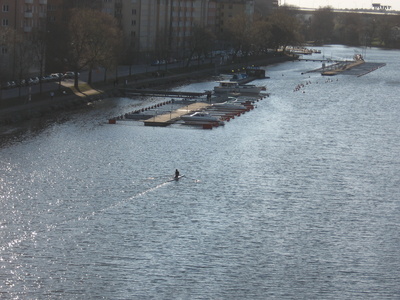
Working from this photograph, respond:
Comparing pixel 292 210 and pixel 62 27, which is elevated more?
pixel 62 27

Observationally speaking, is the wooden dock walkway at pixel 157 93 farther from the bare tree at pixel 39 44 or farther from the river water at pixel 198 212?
the river water at pixel 198 212

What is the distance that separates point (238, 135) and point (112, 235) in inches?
351

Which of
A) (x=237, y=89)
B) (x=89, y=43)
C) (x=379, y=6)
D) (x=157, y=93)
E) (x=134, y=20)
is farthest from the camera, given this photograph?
(x=379, y=6)

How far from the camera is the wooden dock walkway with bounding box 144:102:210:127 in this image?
21.4 meters

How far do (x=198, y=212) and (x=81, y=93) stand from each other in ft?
44.5

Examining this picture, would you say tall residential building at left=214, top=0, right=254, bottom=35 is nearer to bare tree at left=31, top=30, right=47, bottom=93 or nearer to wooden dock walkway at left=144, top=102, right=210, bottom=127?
bare tree at left=31, top=30, right=47, bottom=93

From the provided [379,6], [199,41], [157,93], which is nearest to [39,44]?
[157,93]

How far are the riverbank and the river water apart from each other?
2.94 ft

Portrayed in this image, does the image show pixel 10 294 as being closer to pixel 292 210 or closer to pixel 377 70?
pixel 292 210

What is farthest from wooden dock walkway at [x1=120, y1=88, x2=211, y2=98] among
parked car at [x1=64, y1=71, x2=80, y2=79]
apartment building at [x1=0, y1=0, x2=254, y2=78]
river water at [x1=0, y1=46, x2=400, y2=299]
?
A: river water at [x1=0, y1=46, x2=400, y2=299]

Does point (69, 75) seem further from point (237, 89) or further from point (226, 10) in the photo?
point (226, 10)

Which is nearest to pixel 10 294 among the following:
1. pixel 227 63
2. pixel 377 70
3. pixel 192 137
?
pixel 192 137

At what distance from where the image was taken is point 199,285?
1000cm

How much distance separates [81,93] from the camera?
25.8m
